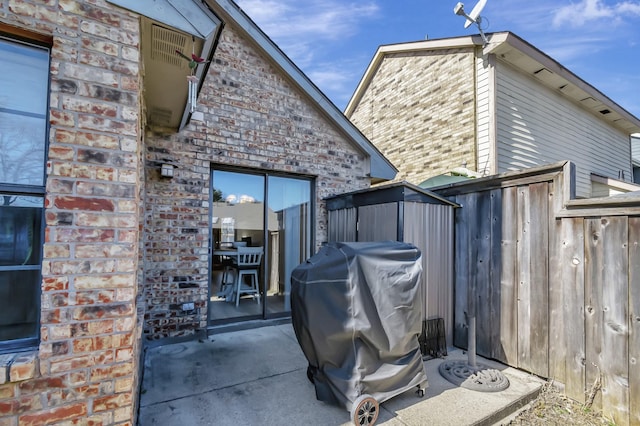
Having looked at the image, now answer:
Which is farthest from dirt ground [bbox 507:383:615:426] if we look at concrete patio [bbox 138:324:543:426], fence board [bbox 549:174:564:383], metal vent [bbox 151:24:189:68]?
metal vent [bbox 151:24:189:68]

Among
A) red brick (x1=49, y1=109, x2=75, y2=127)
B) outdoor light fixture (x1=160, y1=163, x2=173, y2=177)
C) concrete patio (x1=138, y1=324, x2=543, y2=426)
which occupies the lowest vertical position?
concrete patio (x1=138, y1=324, x2=543, y2=426)

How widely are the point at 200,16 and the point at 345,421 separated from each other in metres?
3.22

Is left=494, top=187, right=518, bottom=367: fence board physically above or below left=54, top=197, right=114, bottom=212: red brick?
below

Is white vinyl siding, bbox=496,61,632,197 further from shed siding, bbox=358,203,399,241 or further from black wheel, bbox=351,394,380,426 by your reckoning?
black wheel, bbox=351,394,380,426

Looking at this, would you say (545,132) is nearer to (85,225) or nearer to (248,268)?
(248,268)

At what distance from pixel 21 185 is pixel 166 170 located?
2426 mm

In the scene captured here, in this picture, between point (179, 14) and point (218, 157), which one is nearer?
point (179, 14)

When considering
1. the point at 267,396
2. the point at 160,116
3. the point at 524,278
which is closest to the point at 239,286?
the point at 267,396

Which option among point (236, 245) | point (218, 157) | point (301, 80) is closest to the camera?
point (218, 157)

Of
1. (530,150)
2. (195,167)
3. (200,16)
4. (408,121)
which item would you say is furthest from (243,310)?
(530,150)

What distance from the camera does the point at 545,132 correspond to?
730 centimetres

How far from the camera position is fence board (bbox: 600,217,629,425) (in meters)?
2.57

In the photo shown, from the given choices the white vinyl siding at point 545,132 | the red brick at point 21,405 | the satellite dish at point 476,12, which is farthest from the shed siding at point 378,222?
the satellite dish at point 476,12

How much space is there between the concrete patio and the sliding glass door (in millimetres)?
1116
